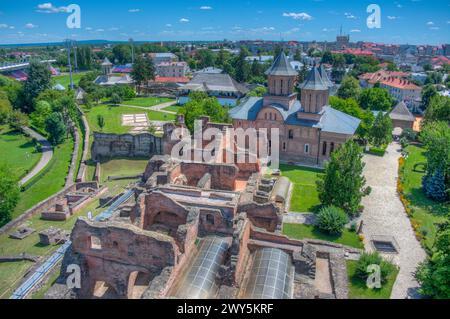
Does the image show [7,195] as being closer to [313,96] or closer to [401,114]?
[313,96]

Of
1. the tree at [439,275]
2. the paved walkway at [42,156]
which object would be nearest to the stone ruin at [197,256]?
the tree at [439,275]

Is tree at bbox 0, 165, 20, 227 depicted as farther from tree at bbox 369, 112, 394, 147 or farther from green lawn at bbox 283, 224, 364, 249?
tree at bbox 369, 112, 394, 147

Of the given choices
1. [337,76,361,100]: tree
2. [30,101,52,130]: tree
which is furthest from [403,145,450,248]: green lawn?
[30,101,52,130]: tree

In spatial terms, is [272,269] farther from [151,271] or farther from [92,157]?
[92,157]

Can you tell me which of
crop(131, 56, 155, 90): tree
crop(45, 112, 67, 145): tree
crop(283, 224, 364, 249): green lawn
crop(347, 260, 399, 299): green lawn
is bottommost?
crop(347, 260, 399, 299): green lawn

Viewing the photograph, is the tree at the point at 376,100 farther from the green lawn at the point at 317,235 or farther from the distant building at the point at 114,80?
the distant building at the point at 114,80

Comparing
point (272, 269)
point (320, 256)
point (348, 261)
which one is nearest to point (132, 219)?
point (272, 269)
